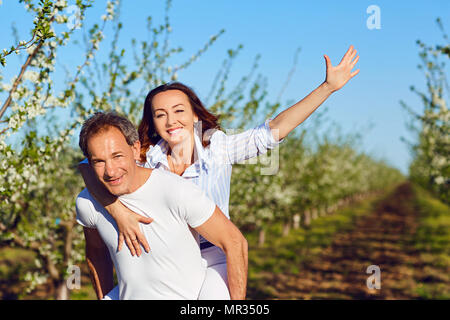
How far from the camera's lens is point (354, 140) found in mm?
25750

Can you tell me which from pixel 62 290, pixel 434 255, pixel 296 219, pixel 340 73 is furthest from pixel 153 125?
pixel 296 219

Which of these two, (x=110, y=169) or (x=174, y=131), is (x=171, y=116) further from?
(x=110, y=169)

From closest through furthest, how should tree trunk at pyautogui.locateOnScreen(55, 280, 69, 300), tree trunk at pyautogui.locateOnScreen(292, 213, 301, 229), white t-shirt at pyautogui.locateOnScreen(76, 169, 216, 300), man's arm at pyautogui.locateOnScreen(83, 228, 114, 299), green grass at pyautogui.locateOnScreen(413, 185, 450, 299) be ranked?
white t-shirt at pyautogui.locateOnScreen(76, 169, 216, 300) < man's arm at pyautogui.locateOnScreen(83, 228, 114, 299) < tree trunk at pyautogui.locateOnScreen(55, 280, 69, 300) < green grass at pyautogui.locateOnScreen(413, 185, 450, 299) < tree trunk at pyautogui.locateOnScreen(292, 213, 301, 229)

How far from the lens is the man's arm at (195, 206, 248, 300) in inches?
75.4

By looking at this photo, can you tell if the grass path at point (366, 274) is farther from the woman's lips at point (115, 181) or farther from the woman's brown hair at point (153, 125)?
the woman's lips at point (115, 181)

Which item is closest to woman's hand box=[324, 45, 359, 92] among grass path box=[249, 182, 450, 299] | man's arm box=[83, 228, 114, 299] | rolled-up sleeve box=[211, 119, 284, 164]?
rolled-up sleeve box=[211, 119, 284, 164]

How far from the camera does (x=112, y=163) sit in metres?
1.88

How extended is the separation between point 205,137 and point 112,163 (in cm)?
89

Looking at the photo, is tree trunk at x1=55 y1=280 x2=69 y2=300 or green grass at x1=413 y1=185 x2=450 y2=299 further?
green grass at x1=413 y1=185 x2=450 y2=299

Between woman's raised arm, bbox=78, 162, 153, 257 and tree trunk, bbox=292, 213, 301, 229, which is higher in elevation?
tree trunk, bbox=292, 213, 301, 229

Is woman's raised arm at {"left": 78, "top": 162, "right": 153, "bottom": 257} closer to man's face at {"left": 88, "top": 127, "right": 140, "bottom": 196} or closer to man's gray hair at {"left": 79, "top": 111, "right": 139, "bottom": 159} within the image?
man's face at {"left": 88, "top": 127, "right": 140, "bottom": 196}

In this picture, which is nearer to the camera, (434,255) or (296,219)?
(434,255)

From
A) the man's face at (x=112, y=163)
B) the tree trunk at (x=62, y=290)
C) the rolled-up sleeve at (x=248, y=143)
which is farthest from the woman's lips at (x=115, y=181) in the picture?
the tree trunk at (x=62, y=290)
